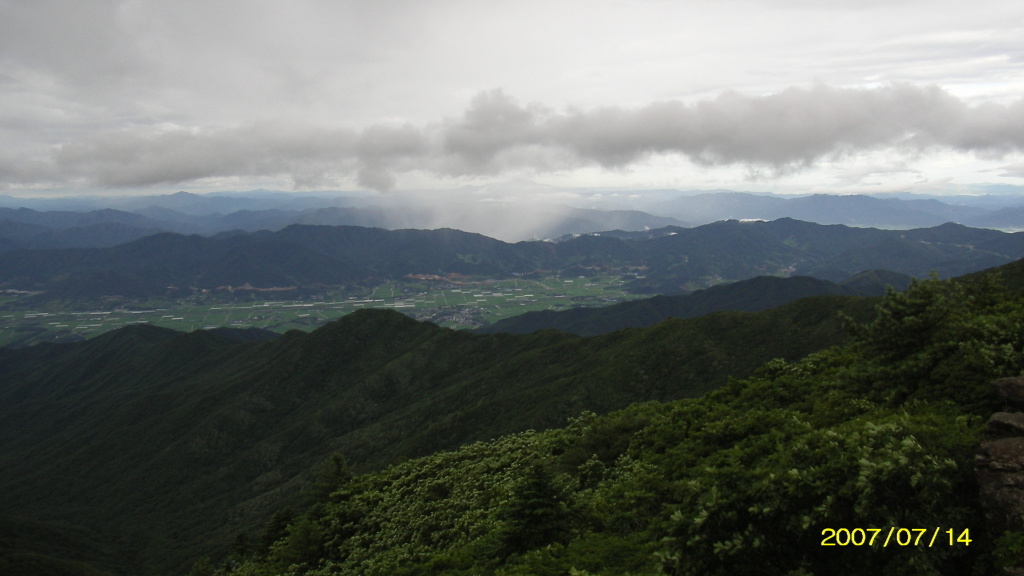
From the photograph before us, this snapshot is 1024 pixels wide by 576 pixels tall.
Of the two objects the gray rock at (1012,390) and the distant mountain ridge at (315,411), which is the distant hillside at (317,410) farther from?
the gray rock at (1012,390)

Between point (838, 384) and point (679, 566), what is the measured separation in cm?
2034

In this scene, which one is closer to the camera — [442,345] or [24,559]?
[24,559]

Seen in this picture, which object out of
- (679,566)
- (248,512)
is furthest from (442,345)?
(679,566)

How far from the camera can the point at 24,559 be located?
6669cm

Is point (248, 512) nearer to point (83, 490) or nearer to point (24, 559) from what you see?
point (24, 559)

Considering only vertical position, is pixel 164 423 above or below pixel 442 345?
below

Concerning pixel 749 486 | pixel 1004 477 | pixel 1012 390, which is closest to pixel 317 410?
pixel 749 486

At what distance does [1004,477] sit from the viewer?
1441 cm
